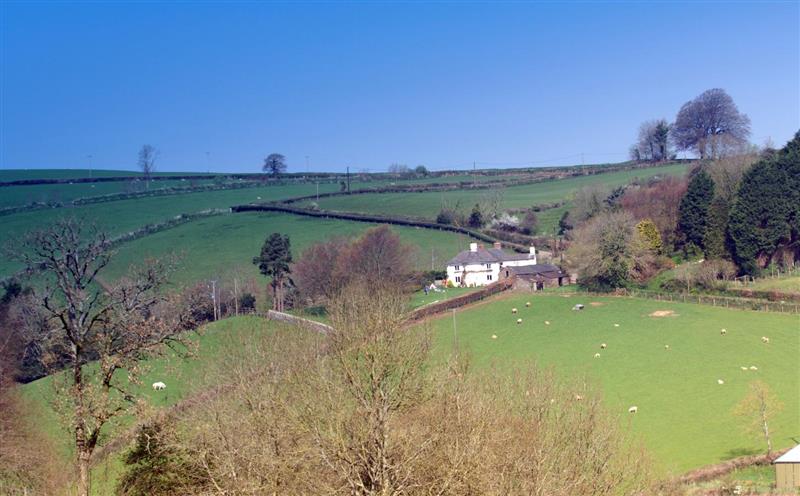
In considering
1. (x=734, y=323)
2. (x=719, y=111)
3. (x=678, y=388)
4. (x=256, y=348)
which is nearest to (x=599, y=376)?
(x=678, y=388)

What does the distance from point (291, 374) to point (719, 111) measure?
335ft

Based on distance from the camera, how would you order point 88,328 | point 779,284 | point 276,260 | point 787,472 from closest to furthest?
point 88,328, point 787,472, point 779,284, point 276,260

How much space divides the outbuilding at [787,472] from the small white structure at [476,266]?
44249 mm

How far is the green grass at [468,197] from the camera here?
104562 millimetres

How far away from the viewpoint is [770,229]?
65688mm

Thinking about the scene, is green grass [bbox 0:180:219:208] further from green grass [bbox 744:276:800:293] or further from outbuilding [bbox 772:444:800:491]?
outbuilding [bbox 772:444:800:491]

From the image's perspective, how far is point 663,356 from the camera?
4762cm

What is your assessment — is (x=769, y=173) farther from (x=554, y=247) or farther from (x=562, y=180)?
(x=562, y=180)

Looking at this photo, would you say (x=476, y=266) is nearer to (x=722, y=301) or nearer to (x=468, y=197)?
(x=722, y=301)

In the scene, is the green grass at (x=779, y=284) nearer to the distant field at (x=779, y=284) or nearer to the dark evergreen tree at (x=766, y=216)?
the distant field at (x=779, y=284)

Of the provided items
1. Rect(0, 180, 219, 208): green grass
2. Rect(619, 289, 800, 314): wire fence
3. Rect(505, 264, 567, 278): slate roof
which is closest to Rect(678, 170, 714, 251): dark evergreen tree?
Rect(505, 264, 567, 278): slate roof

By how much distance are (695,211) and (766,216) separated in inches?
314

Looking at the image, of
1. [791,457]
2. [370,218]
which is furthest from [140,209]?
[791,457]

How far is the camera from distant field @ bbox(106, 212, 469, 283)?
259 feet
